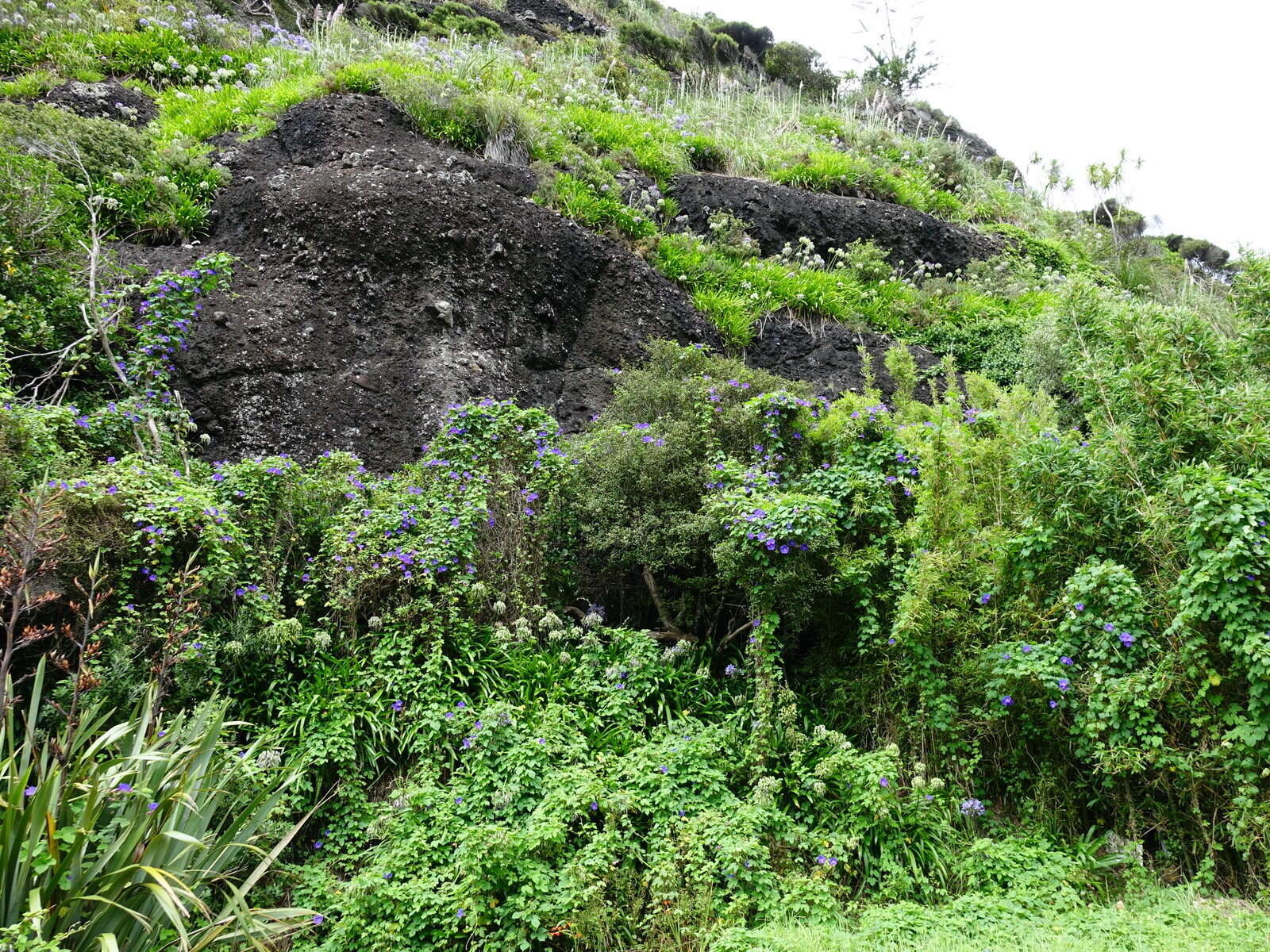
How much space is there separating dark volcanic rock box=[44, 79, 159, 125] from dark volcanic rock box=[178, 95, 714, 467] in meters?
1.73

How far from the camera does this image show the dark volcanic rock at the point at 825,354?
817 cm

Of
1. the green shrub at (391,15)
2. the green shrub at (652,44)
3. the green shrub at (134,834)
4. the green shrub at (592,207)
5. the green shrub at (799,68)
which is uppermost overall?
the green shrub at (799,68)

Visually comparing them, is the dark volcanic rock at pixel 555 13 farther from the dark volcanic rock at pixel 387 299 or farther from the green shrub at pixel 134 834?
the green shrub at pixel 134 834

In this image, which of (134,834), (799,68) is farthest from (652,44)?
(134,834)

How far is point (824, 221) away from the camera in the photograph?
10.7 meters

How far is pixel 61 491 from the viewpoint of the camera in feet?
14.0

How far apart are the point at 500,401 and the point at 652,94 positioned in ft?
29.9

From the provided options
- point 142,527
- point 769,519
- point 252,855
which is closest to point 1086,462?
point 769,519

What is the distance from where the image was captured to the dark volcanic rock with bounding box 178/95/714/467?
666cm

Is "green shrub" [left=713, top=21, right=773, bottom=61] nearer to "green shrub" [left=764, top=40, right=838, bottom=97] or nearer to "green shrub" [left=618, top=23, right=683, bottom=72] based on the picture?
"green shrub" [left=764, top=40, right=838, bottom=97]

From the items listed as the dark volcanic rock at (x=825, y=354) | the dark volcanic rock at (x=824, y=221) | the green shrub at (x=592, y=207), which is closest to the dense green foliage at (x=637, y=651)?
the dark volcanic rock at (x=825, y=354)

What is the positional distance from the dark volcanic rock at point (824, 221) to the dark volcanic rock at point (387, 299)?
2.31 m

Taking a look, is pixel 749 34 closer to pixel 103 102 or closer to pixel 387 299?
pixel 103 102

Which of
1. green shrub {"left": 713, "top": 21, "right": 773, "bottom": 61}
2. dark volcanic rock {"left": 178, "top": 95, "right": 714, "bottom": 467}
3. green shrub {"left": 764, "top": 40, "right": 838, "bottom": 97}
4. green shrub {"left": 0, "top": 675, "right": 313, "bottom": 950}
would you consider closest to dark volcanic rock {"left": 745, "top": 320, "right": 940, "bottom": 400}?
dark volcanic rock {"left": 178, "top": 95, "right": 714, "bottom": 467}
